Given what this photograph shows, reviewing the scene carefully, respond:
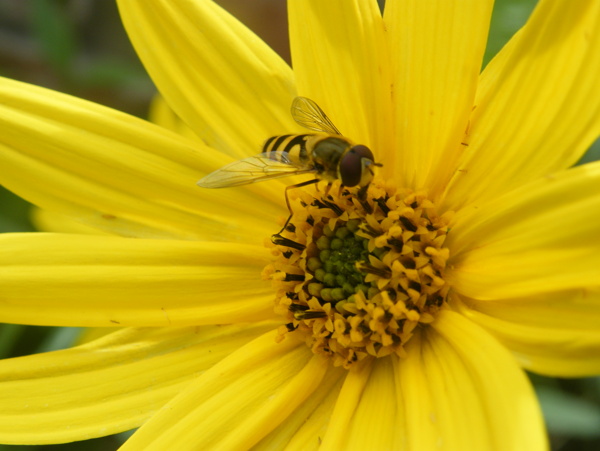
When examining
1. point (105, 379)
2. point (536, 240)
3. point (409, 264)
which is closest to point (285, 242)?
point (409, 264)

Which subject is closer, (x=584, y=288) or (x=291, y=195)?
(x=584, y=288)

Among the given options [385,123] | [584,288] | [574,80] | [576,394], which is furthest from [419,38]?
[576,394]

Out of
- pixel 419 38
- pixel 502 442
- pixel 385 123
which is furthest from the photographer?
pixel 385 123

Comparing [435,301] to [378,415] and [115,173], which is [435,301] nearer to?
[378,415]

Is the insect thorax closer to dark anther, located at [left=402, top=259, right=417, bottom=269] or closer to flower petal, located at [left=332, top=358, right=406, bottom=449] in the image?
dark anther, located at [left=402, top=259, right=417, bottom=269]

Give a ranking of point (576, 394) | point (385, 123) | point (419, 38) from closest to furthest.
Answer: point (419, 38) < point (385, 123) < point (576, 394)

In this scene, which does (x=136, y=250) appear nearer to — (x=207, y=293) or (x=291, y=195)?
(x=207, y=293)

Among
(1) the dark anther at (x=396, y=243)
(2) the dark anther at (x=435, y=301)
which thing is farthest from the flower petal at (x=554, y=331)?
(1) the dark anther at (x=396, y=243)
